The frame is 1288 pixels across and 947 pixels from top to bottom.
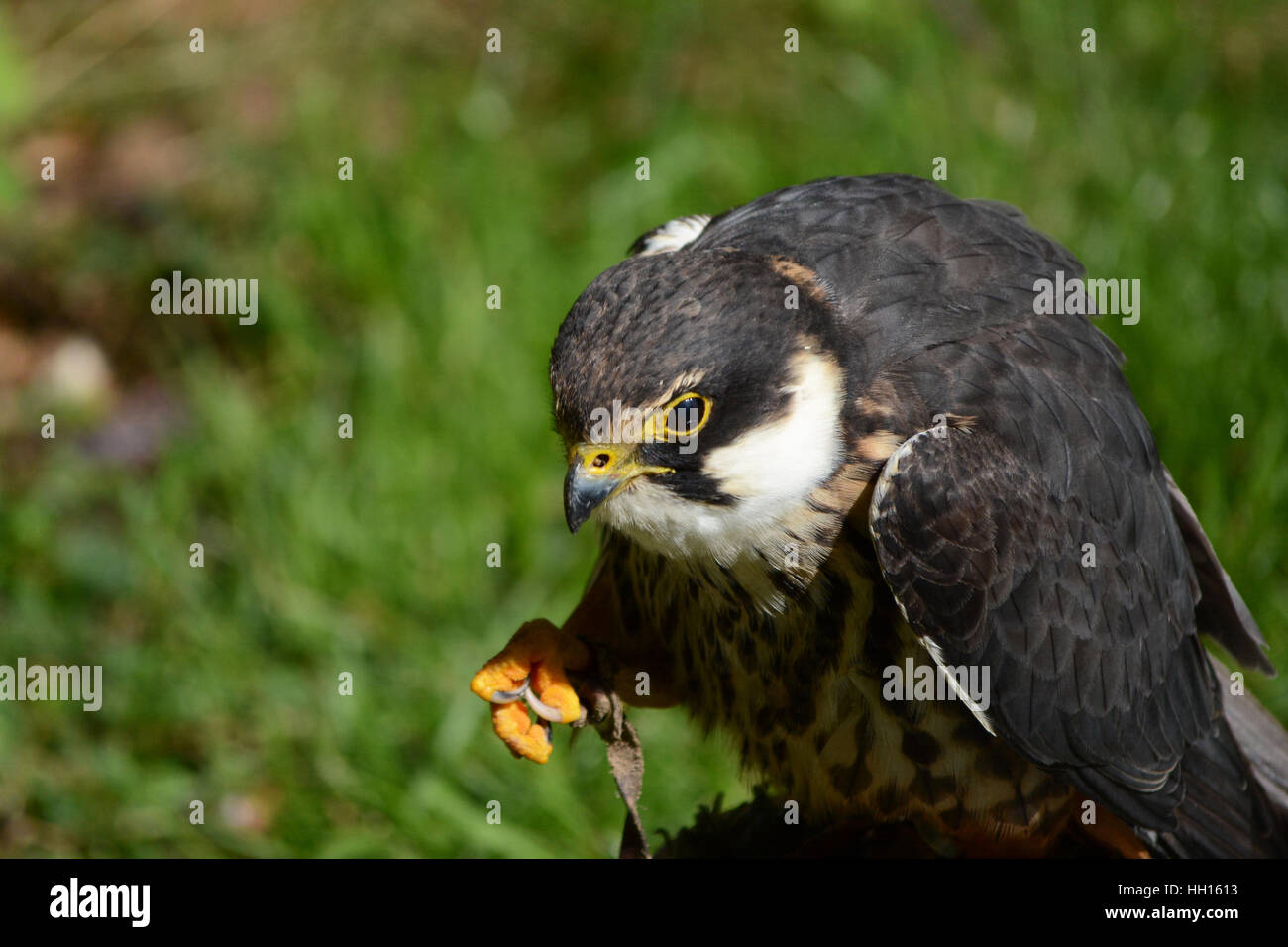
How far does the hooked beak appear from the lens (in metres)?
2.99

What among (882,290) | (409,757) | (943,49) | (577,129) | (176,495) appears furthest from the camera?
(577,129)

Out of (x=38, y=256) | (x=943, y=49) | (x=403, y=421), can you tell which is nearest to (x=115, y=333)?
(x=38, y=256)

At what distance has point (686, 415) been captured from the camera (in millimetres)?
2977

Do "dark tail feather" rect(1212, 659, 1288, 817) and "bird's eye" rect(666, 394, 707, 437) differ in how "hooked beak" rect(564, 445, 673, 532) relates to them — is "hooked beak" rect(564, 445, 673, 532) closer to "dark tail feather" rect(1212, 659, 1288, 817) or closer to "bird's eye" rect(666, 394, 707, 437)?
"bird's eye" rect(666, 394, 707, 437)

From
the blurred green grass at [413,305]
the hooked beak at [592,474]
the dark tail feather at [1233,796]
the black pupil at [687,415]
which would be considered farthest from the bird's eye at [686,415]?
the blurred green grass at [413,305]

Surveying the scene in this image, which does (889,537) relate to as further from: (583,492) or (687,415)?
(583,492)

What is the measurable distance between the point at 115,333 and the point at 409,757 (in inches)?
122

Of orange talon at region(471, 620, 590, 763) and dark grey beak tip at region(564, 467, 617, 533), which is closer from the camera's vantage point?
dark grey beak tip at region(564, 467, 617, 533)

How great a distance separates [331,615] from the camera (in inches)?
221

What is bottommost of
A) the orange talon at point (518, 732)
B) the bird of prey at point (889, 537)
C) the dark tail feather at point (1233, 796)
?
the dark tail feather at point (1233, 796)

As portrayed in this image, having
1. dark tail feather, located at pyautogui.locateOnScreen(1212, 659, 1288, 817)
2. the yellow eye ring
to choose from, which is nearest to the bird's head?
the yellow eye ring

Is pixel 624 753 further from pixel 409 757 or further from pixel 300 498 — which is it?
pixel 300 498

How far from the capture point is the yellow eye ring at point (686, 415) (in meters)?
2.95

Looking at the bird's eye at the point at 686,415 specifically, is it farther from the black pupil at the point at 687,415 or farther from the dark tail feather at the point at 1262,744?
the dark tail feather at the point at 1262,744
